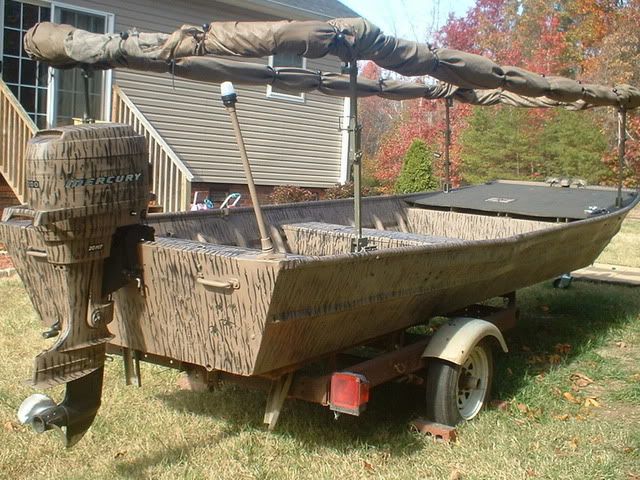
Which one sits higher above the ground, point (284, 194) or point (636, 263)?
point (284, 194)

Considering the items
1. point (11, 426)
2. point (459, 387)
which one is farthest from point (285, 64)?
point (11, 426)

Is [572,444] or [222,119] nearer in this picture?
[572,444]

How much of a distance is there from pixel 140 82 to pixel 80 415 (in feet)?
37.1

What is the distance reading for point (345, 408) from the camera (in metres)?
4.33

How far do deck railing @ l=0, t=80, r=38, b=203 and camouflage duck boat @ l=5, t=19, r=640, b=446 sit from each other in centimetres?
663

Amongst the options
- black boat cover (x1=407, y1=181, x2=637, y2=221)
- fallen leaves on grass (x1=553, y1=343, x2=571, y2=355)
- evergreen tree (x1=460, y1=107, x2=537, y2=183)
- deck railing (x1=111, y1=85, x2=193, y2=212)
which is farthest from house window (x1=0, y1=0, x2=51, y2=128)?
evergreen tree (x1=460, y1=107, x2=537, y2=183)

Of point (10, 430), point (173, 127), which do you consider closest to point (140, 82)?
point (173, 127)

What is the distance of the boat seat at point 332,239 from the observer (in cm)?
595

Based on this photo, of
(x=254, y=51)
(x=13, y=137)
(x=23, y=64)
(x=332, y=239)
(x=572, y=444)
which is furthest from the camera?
(x=23, y=64)

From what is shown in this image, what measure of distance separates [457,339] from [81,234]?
2428 millimetres

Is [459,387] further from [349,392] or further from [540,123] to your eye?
[540,123]

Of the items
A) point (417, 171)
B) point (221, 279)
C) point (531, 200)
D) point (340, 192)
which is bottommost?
point (221, 279)

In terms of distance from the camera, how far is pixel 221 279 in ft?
12.8

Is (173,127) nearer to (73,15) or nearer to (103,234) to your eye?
(73,15)
